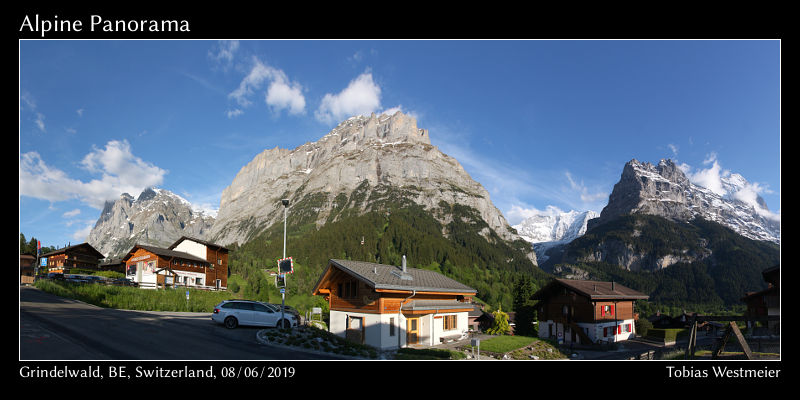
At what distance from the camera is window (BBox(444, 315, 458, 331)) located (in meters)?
32.2

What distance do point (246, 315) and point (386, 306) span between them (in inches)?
371

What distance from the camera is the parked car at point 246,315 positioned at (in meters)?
25.7

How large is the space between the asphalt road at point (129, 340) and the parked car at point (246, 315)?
21.3 inches

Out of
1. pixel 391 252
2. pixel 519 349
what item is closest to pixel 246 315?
pixel 519 349

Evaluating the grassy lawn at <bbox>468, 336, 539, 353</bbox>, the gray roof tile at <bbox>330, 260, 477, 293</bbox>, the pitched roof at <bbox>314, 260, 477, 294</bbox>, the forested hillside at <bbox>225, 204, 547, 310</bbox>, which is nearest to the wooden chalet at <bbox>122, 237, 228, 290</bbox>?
the forested hillside at <bbox>225, 204, 547, 310</bbox>

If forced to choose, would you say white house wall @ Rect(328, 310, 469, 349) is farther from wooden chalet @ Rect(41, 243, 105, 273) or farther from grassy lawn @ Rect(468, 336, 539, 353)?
wooden chalet @ Rect(41, 243, 105, 273)

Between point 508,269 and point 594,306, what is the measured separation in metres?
120

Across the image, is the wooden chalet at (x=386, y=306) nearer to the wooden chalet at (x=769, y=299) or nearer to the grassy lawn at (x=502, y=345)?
the grassy lawn at (x=502, y=345)

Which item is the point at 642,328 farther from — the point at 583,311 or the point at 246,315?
the point at 246,315

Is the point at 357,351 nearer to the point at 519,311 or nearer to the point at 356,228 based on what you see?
the point at 519,311

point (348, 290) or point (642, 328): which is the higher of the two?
point (348, 290)

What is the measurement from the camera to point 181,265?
209ft

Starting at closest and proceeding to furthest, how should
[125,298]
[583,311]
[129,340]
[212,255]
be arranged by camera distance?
[129,340]
[125,298]
[583,311]
[212,255]

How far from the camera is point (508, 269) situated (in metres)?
166
